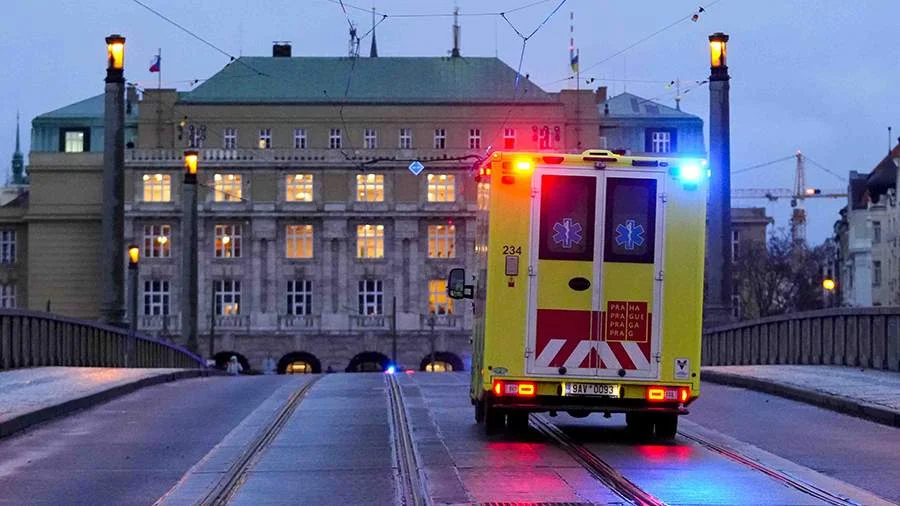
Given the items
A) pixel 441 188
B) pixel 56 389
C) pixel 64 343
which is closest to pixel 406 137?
pixel 441 188

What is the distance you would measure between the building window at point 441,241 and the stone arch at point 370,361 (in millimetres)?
6889

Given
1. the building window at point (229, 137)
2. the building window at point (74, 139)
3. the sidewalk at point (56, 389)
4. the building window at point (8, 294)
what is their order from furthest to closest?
the building window at point (74, 139), the building window at point (8, 294), the building window at point (229, 137), the sidewalk at point (56, 389)

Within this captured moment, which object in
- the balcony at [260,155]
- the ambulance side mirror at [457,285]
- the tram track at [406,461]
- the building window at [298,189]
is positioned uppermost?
the balcony at [260,155]

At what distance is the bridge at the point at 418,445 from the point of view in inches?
545

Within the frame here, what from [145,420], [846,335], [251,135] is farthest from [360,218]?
[145,420]

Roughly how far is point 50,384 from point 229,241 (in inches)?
2875

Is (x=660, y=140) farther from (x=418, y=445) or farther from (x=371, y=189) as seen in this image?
(x=418, y=445)

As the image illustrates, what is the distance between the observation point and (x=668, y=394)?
17484 millimetres

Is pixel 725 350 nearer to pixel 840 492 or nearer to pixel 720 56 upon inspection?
pixel 720 56

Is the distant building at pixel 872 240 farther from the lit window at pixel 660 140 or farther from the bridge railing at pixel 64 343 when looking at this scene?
the bridge railing at pixel 64 343

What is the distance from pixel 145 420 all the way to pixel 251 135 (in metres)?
77.9

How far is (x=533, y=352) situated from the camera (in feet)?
57.3

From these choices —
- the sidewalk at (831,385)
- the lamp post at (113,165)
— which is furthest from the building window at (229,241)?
the sidewalk at (831,385)

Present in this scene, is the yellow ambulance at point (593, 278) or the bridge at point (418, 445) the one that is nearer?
the bridge at point (418, 445)
